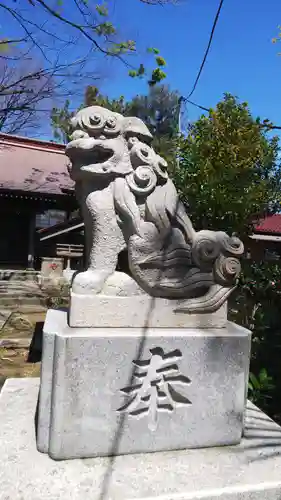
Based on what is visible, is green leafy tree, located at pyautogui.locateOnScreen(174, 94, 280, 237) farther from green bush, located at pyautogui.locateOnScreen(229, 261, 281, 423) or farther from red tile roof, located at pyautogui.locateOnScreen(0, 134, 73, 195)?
red tile roof, located at pyautogui.locateOnScreen(0, 134, 73, 195)

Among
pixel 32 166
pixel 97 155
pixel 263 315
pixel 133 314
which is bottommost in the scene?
pixel 263 315

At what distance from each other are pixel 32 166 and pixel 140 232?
1245 centimetres

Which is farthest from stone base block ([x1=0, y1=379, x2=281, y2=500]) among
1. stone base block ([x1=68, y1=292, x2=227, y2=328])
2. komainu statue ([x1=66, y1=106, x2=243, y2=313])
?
komainu statue ([x1=66, y1=106, x2=243, y2=313])

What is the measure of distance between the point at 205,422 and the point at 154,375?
13.9 inches

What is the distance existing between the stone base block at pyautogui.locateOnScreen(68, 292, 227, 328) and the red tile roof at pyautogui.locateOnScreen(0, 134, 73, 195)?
9451 millimetres

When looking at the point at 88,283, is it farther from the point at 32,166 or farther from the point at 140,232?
the point at 32,166

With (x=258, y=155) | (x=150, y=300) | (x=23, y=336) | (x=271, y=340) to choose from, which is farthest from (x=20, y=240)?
(x=150, y=300)

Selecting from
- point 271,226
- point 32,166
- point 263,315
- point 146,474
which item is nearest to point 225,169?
point 263,315

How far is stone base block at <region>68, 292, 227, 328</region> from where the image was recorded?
177cm

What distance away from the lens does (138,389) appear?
1761mm

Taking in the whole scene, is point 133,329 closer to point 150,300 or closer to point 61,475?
point 150,300


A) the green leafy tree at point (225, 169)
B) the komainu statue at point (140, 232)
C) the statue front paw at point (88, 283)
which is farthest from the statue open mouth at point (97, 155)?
the green leafy tree at point (225, 169)

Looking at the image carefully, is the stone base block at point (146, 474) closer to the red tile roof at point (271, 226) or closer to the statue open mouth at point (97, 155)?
the statue open mouth at point (97, 155)

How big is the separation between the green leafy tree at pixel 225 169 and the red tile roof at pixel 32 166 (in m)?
5.96
